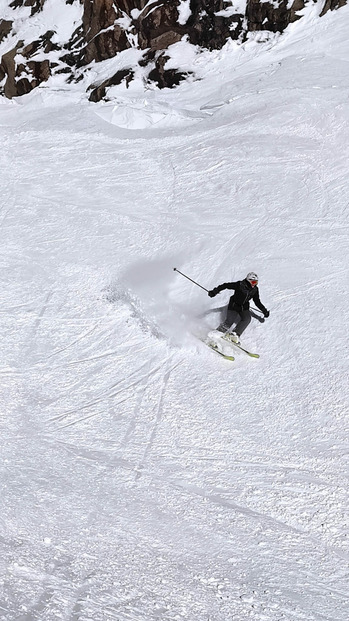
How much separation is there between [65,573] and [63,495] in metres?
1.63

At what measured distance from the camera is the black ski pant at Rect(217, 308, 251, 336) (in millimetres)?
12258

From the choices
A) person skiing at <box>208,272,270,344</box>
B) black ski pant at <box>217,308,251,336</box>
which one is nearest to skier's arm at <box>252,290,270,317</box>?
person skiing at <box>208,272,270,344</box>

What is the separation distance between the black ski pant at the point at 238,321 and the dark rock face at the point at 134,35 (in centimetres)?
1599

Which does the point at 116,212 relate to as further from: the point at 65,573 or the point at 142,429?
the point at 65,573

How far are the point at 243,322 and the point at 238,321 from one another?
11cm

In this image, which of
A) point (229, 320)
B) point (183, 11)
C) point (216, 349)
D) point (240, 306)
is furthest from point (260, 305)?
point (183, 11)

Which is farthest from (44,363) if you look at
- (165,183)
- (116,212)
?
(165,183)

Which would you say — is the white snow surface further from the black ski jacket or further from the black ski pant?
the black ski jacket

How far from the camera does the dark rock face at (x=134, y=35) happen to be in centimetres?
2495

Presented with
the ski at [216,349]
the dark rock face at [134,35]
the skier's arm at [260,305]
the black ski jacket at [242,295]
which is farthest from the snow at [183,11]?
the ski at [216,349]

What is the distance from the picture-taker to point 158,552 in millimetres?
7246

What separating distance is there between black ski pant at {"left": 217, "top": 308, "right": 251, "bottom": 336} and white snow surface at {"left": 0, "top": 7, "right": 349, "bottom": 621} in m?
0.37

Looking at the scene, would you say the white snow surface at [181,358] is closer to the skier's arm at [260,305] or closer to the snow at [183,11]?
the skier's arm at [260,305]

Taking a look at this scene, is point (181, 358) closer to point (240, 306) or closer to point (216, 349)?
point (216, 349)
